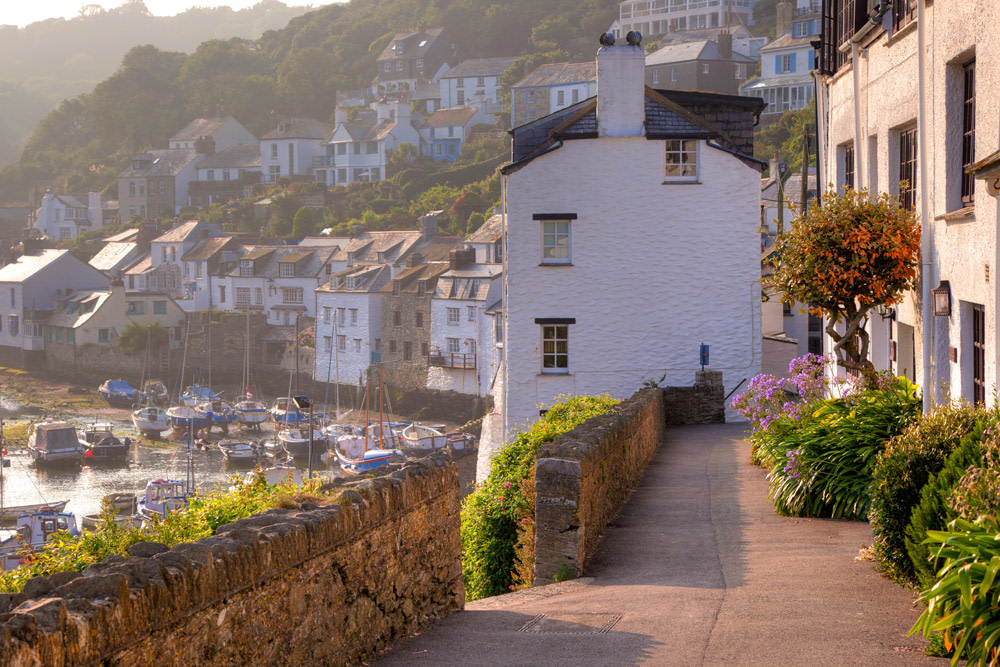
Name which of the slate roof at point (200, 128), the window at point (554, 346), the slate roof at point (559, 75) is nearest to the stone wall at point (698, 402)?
the window at point (554, 346)

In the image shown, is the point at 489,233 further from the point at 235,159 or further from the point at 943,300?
the point at 235,159

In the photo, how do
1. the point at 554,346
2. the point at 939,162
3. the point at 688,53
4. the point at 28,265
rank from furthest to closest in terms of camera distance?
A: the point at 688,53
the point at 28,265
the point at 554,346
the point at 939,162

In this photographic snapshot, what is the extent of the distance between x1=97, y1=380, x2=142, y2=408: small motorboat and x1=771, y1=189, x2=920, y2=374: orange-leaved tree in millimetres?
62333

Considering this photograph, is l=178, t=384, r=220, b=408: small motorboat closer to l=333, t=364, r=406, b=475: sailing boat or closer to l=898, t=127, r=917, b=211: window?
l=333, t=364, r=406, b=475: sailing boat

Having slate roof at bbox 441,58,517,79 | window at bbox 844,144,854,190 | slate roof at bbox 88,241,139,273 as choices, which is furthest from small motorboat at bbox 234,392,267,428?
slate roof at bbox 441,58,517,79

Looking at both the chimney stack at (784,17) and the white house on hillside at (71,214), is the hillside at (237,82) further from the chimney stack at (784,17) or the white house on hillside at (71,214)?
the chimney stack at (784,17)

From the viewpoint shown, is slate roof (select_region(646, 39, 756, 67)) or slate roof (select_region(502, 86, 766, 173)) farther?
slate roof (select_region(646, 39, 756, 67))

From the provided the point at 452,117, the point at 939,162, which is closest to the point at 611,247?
the point at 939,162

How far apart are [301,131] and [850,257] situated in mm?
100723

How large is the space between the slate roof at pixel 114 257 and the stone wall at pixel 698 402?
7480 cm

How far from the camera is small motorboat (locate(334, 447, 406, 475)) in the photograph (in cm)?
5228

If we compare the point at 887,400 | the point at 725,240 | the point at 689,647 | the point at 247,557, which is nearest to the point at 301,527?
the point at 247,557

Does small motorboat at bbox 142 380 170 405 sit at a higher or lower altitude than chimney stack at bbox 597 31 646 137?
lower

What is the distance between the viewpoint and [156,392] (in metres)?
71.4
